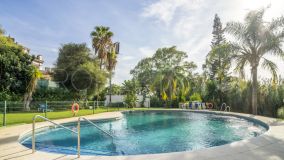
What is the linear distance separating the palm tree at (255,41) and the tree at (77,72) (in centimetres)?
1450

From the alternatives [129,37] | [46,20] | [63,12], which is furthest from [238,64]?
[46,20]

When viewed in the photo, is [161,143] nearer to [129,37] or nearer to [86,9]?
[86,9]

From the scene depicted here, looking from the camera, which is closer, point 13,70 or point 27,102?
point 27,102

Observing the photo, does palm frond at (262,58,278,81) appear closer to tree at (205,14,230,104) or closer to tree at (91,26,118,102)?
tree at (205,14,230,104)

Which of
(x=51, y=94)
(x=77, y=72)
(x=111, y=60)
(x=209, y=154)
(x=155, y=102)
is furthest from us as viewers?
(x=155, y=102)

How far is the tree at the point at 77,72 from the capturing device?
2386cm

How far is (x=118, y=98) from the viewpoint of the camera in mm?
32219

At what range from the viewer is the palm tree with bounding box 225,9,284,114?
1521 cm

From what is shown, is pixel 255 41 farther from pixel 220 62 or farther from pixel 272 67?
pixel 220 62

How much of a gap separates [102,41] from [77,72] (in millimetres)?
5716

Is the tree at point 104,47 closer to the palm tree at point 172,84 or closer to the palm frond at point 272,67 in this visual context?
the palm tree at point 172,84

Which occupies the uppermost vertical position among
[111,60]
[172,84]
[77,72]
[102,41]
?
[102,41]

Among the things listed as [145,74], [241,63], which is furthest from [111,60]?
[241,63]

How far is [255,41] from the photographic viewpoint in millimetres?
15734
